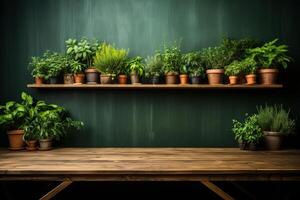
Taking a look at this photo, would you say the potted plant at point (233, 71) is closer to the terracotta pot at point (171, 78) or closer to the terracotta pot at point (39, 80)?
the terracotta pot at point (171, 78)

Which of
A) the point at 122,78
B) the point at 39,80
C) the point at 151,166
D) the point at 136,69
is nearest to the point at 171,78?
the point at 136,69

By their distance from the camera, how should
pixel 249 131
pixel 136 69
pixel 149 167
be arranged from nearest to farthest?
pixel 149 167
pixel 249 131
pixel 136 69

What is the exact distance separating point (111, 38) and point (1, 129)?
1.77m

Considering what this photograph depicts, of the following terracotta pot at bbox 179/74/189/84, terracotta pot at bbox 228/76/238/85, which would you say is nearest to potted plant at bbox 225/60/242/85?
terracotta pot at bbox 228/76/238/85

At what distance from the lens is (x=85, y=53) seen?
10.8 feet

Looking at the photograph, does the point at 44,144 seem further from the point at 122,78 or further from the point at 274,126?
the point at 274,126

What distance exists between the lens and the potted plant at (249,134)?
3.14 meters

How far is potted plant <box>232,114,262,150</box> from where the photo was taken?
3137mm

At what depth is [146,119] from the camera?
3.51m

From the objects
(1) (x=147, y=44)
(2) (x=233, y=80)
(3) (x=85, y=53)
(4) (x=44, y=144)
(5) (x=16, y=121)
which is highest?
(1) (x=147, y=44)

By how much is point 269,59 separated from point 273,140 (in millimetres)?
919

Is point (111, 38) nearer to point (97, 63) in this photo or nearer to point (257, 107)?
point (97, 63)

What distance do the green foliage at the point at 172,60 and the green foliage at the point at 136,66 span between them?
271mm

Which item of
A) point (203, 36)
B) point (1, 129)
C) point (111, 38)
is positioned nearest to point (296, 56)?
point (203, 36)
